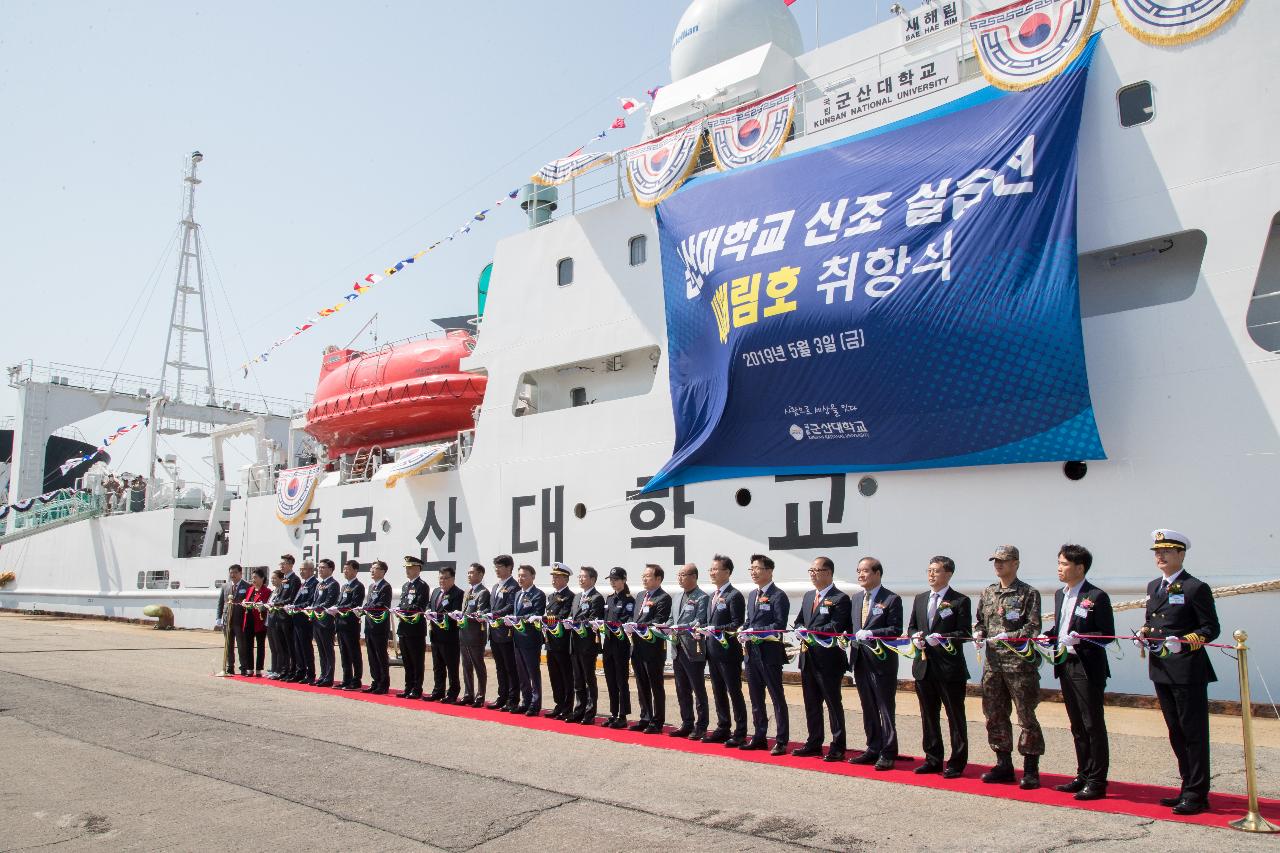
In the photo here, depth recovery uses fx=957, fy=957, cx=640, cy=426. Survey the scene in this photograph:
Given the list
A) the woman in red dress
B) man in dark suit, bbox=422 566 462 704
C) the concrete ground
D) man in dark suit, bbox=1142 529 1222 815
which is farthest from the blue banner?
the woman in red dress

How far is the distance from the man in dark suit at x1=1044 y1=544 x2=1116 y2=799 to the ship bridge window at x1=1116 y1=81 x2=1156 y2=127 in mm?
4501

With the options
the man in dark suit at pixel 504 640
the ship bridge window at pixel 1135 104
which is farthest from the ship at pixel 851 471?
the man in dark suit at pixel 504 640

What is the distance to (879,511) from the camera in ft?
27.4

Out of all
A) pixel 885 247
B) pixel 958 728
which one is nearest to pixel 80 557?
pixel 885 247

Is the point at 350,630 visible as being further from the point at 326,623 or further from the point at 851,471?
the point at 851,471

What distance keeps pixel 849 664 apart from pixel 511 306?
761 centimetres

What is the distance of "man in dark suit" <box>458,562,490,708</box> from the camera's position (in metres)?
8.52

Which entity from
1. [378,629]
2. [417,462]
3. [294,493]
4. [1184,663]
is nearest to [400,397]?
[294,493]

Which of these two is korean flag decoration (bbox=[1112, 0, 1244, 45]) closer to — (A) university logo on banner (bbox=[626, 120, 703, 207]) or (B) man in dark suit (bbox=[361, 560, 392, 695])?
(A) university logo on banner (bbox=[626, 120, 703, 207])

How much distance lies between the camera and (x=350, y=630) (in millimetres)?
9844

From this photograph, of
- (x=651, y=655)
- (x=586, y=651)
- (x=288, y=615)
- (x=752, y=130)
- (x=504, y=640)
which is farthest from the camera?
(x=288, y=615)

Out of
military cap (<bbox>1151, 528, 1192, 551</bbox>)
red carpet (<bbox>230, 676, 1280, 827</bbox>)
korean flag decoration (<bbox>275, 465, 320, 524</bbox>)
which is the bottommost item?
red carpet (<bbox>230, 676, 1280, 827</bbox>)

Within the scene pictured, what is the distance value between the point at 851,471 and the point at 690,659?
8.45 feet

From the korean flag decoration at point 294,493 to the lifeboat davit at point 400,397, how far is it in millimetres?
1026
